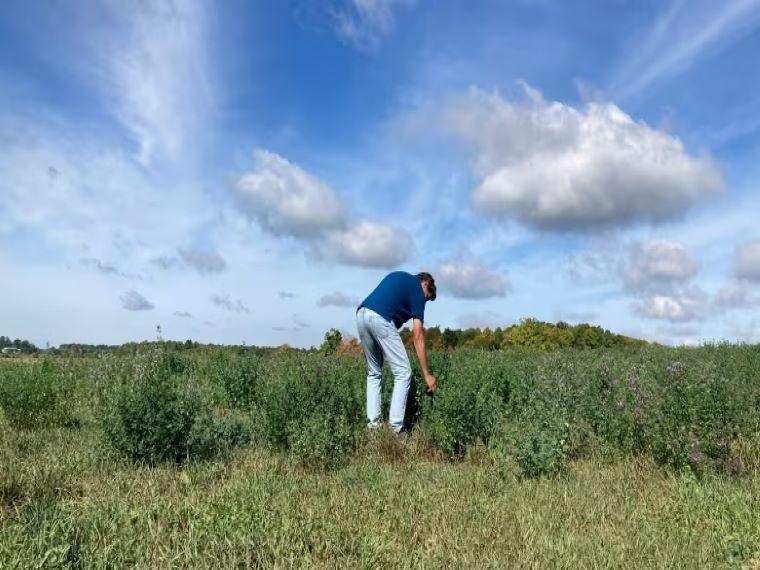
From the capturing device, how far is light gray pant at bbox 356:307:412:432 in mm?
7406

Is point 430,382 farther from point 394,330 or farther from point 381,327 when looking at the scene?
point 381,327

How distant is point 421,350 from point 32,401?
5.01 metres

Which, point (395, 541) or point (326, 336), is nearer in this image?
point (395, 541)

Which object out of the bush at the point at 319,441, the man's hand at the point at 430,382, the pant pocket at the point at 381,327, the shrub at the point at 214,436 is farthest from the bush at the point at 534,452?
the shrub at the point at 214,436

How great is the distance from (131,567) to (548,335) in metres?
24.2

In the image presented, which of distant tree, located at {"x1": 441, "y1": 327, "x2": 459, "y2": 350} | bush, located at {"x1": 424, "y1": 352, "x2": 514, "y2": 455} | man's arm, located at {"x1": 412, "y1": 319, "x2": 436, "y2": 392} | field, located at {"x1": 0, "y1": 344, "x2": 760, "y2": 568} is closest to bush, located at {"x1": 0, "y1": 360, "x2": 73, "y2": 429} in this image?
field, located at {"x1": 0, "y1": 344, "x2": 760, "y2": 568}

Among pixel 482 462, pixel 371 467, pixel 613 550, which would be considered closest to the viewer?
pixel 613 550

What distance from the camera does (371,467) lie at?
18.7 ft

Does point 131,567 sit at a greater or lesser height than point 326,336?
lesser

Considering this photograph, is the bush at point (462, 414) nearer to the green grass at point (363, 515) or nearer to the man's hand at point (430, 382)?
the man's hand at point (430, 382)

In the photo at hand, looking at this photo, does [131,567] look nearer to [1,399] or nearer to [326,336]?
[1,399]

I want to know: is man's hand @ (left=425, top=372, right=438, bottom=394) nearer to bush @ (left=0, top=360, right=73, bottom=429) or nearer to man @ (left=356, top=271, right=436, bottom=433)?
man @ (left=356, top=271, right=436, bottom=433)

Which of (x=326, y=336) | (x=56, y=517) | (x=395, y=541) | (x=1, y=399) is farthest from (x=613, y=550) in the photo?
(x=326, y=336)

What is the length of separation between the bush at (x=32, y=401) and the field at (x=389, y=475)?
1.0 inches
